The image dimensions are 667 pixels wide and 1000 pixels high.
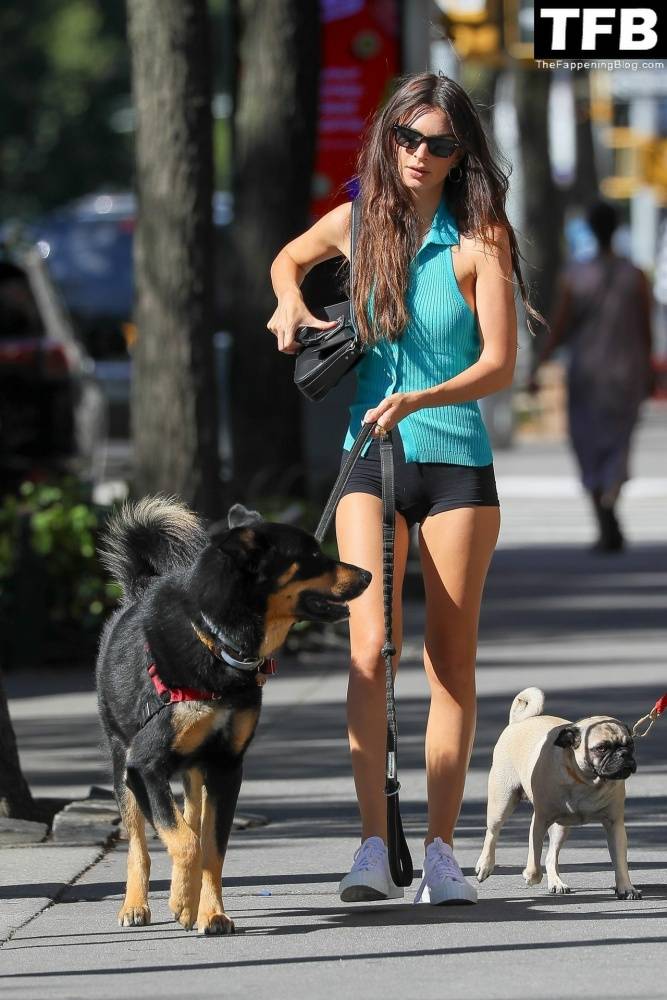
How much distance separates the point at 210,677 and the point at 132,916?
0.69 meters

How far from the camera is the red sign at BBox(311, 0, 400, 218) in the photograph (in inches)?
568

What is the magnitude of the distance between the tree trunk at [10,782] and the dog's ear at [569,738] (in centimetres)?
201

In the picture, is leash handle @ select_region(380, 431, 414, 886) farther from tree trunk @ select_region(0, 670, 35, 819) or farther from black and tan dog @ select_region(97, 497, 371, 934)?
tree trunk @ select_region(0, 670, 35, 819)

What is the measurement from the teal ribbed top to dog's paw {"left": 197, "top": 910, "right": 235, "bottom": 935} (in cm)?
130

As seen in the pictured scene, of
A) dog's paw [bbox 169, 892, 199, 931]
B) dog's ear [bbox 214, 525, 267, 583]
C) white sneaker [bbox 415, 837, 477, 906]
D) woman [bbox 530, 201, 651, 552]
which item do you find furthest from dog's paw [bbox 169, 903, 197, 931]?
woman [bbox 530, 201, 651, 552]

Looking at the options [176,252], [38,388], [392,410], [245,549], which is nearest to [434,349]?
[392,410]

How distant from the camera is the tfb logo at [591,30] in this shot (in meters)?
9.92

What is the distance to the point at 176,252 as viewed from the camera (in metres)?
11.4

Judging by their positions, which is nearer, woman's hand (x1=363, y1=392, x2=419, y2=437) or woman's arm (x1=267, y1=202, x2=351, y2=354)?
woman's hand (x1=363, y1=392, x2=419, y2=437)

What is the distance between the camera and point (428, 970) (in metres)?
5.35

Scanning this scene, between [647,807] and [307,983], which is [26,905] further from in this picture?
[647,807]

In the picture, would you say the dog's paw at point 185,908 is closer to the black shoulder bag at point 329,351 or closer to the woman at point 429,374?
the woman at point 429,374

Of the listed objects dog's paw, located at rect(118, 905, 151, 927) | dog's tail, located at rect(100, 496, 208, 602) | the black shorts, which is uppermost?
the black shorts

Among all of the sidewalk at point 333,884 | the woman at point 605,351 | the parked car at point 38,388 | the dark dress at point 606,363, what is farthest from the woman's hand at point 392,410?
the dark dress at point 606,363
